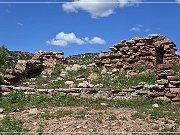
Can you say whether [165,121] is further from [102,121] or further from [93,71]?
[93,71]

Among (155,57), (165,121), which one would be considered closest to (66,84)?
(155,57)

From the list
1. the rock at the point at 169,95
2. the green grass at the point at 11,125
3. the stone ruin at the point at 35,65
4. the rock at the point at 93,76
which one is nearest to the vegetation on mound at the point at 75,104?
the green grass at the point at 11,125

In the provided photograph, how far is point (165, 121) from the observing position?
11.9 m

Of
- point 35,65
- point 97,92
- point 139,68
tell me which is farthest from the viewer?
point 35,65

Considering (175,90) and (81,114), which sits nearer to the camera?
(81,114)

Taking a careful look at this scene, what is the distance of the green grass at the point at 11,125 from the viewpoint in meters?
11.8

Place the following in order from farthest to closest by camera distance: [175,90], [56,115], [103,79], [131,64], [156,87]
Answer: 1. [131,64]
2. [103,79]
3. [156,87]
4. [175,90]
5. [56,115]

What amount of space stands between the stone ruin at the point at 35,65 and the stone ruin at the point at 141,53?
262 centimetres

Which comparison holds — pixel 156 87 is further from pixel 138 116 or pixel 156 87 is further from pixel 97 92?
pixel 138 116

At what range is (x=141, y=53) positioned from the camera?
19.5m

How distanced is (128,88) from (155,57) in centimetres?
409

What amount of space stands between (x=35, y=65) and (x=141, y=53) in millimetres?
5614

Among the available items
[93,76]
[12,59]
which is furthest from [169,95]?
[12,59]

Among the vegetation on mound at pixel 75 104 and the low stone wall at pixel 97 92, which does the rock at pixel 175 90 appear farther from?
the low stone wall at pixel 97 92
